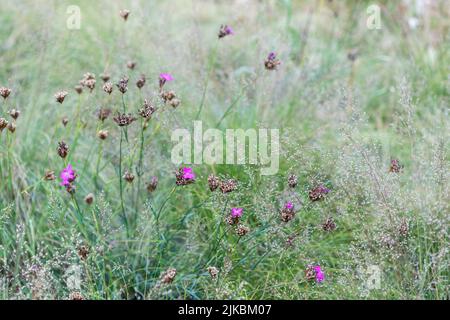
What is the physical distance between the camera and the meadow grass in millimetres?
1641

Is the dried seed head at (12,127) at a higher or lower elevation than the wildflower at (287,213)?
higher

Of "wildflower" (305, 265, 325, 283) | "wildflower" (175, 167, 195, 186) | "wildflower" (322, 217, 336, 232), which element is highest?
"wildflower" (175, 167, 195, 186)

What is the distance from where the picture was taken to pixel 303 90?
2559mm

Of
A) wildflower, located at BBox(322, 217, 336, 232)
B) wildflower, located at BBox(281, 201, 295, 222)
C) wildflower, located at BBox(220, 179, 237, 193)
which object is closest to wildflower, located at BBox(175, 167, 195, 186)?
wildflower, located at BBox(220, 179, 237, 193)

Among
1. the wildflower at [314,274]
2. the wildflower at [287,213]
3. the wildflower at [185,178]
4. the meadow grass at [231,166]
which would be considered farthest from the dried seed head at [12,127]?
the wildflower at [314,274]

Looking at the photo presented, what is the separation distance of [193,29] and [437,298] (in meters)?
1.47

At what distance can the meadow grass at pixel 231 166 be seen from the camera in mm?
1641

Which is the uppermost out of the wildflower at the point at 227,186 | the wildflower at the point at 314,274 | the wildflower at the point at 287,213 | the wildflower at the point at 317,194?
the wildflower at the point at 227,186

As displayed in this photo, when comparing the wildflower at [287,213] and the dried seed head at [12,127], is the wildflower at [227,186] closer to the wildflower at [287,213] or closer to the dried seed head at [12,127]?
the wildflower at [287,213]

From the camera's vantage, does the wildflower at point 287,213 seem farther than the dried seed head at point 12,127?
No

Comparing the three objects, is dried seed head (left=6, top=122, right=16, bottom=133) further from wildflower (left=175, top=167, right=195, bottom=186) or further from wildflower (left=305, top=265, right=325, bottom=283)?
wildflower (left=305, top=265, right=325, bottom=283)

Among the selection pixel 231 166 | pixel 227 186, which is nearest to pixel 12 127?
pixel 227 186

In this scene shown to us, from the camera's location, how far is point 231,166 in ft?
6.57
